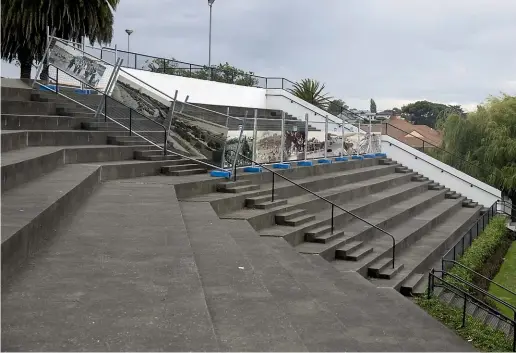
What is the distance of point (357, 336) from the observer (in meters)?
7.14

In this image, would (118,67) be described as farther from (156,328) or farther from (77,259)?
(156,328)

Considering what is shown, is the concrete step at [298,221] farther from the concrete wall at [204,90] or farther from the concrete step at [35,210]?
the concrete wall at [204,90]

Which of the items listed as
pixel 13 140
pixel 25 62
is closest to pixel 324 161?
pixel 25 62

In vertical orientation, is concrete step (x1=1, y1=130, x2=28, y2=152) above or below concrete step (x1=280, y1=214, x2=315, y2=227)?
above

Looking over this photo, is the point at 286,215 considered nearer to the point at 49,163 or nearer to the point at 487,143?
the point at 49,163

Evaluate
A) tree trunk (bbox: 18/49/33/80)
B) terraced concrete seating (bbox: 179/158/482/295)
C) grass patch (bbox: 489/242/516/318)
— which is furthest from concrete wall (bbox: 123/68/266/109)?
grass patch (bbox: 489/242/516/318)

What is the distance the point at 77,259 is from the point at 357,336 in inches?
134

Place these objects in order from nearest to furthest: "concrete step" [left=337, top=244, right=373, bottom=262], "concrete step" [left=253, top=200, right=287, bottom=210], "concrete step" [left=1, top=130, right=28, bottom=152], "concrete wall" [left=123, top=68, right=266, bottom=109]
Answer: "concrete step" [left=1, top=130, right=28, bottom=152] < "concrete step" [left=337, top=244, right=373, bottom=262] < "concrete step" [left=253, top=200, right=287, bottom=210] < "concrete wall" [left=123, top=68, right=266, bottom=109]

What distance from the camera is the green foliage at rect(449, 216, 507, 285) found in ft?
52.1

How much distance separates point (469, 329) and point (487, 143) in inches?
899

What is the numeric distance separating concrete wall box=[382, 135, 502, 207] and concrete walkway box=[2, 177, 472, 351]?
19.3 meters

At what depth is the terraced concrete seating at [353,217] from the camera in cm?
1226

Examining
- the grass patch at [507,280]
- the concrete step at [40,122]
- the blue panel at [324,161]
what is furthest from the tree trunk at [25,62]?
the grass patch at [507,280]

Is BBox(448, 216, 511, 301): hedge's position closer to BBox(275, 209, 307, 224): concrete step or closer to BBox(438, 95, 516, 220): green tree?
BBox(275, 209, 307, 224): concrete step
